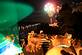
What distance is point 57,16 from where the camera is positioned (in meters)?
2.77

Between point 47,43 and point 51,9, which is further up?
point 51,9

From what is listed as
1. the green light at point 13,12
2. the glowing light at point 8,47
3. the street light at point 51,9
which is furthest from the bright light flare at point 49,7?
the glowing light at point 8,47

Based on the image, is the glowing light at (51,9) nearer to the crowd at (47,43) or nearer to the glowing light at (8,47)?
the crowd at (47,43)

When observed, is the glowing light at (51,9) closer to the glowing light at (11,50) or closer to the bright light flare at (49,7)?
the bright light flare at (49,7)

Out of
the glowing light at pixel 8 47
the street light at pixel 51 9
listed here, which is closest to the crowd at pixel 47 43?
the glowing light at pixel 8 47

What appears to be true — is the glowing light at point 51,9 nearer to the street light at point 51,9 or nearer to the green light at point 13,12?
the street light at point 51,9

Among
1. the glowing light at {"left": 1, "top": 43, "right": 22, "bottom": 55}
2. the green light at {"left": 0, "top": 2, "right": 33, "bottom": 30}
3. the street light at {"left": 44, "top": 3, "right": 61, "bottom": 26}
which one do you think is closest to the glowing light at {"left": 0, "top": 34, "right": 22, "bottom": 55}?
the glowing light at {"left": 1, "top": 43, "right": 22, "bottom": 55}

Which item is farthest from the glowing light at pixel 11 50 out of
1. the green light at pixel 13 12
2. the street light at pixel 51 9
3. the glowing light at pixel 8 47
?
the street light at pixel 51 9

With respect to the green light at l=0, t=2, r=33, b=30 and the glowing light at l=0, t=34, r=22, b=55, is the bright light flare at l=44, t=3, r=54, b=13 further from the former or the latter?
the glowing light at l=0, t=34, r=22, b=55

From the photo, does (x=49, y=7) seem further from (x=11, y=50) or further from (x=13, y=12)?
(x=11, y=50)

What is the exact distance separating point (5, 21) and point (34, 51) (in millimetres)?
488

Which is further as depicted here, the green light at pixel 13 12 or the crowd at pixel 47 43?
the green light at pixel 13 12

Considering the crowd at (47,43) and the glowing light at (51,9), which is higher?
the glowing light at (51,9)

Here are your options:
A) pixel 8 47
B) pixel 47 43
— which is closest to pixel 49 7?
Answer: pixel 47 43
